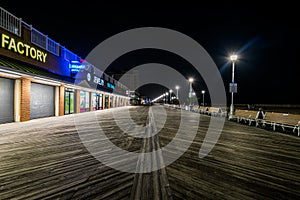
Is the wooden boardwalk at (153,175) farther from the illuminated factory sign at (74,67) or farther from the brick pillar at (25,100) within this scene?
the illuminated factory sign at (74,67)

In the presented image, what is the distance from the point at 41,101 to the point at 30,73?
160 inches

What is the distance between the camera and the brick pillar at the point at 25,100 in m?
10.4

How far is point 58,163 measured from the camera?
3.87 m

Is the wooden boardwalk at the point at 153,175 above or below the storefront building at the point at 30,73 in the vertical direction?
below

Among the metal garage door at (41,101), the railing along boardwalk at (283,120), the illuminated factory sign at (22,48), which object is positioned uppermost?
the illuminated factory sign at (22,48)

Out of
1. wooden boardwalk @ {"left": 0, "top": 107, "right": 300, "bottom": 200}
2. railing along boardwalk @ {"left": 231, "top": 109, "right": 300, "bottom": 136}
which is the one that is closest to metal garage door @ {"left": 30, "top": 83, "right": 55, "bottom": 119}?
wooden boardwalk @ {"left": 0, "top": 107, "right": 300, "bottom": 200}

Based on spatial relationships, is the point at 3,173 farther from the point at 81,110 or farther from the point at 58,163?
the point at 81,110

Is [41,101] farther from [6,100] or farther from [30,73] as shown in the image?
[30,73]

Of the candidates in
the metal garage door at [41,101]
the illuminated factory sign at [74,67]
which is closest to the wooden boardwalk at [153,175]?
the metal garage door at [41,101]

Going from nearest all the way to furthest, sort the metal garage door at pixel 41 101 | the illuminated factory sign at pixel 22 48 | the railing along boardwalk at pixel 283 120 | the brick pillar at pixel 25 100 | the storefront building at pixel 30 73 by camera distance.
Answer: the railing along boardwalk at pixel 283 120, the illuminated factory sign at pixel 22 48, the storefront building at pixel 30 73, the brick pillar at pixel 25 100, the metal garage door at pixel 41 101

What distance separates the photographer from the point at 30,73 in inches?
379

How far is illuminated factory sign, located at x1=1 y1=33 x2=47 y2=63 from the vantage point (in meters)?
9.05

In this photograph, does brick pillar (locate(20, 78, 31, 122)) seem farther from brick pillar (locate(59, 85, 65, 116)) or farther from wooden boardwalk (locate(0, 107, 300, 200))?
wooden boardwalk (locate(0, 107, 300, 200))

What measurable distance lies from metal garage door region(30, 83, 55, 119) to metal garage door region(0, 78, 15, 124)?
1.48 meters
